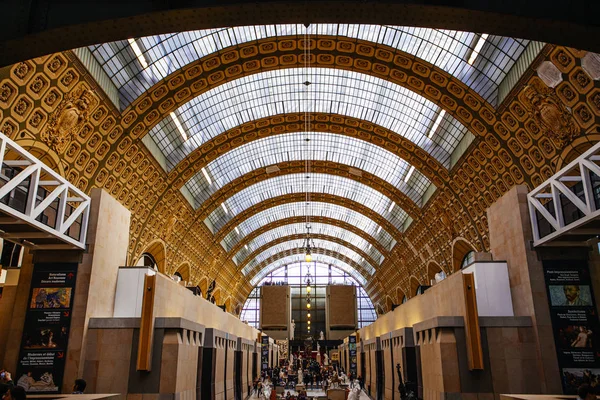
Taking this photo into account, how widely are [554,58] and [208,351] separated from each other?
1705 cm

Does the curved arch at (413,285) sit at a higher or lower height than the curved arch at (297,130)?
lower

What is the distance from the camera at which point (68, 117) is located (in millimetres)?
19250

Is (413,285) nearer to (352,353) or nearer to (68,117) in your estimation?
(352,353)

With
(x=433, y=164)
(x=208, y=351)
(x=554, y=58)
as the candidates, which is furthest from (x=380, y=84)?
(x=208, y=351)

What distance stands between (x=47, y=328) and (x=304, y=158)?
27696mm

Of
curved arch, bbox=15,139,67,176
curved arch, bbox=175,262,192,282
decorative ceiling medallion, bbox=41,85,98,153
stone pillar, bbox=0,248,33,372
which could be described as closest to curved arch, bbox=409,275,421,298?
curved arch, bbox=175,262,192,282

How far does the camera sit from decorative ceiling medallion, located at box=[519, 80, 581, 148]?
17.8 meters

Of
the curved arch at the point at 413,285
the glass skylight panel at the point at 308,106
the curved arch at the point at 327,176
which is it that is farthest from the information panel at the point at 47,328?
the curved arch at the point at 413,285

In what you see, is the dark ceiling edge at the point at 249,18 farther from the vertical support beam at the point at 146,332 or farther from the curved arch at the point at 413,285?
the curved arch at the point at 413,285

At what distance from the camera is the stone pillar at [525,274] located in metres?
13.8

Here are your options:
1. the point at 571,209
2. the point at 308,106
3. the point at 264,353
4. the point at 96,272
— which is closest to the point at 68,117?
the point at 96,272

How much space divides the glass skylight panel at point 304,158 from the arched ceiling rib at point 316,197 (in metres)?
5.03

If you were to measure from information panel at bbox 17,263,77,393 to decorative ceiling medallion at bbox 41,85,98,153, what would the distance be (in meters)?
6.24

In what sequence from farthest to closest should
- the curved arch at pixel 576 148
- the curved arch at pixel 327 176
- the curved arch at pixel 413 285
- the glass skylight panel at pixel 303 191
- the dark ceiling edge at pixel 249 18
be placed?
1. the glass skylight panel at pixel 303 191
2. the curved arch at pixel 413 285
3. the curved arch at pixel 327 176
4. the curved arch at pixel 576 148
5. the dark ceiling edge at pixel 249 18
